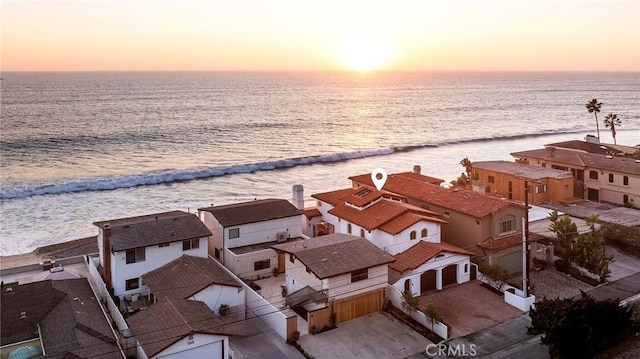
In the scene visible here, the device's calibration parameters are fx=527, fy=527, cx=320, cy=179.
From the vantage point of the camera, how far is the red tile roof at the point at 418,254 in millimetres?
29487

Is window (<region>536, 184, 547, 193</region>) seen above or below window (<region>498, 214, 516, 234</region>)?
above

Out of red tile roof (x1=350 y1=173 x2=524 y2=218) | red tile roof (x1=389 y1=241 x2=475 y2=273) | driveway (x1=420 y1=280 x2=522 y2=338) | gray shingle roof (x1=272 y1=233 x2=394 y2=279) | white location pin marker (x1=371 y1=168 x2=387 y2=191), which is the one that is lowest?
driveway (x1=420 y1=280 x2=522 y2=338)

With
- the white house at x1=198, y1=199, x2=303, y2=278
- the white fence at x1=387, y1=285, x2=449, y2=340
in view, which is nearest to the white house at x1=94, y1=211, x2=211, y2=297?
the white house at x1=198, y1=199, x2=303, y2=278

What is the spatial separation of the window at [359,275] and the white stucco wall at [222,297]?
6070 millimetres

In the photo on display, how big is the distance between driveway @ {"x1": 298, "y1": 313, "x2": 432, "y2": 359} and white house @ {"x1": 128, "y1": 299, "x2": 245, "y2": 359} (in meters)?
4.08

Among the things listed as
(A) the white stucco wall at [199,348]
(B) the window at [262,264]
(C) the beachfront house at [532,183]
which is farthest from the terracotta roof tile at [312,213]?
(A) the white stucco wall at [199,348]

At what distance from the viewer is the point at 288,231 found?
36531 mm

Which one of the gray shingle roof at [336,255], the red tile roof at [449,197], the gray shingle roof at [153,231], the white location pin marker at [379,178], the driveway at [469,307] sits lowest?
the driveway at [469,307]

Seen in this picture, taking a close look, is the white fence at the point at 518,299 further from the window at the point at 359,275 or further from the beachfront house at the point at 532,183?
the beachfront house at the point at 532,183

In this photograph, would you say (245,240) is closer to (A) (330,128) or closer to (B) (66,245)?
(B) (66,245)

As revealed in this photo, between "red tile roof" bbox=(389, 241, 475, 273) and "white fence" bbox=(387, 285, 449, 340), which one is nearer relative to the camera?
"white fence" bbox=(387, 285, 449, 340)

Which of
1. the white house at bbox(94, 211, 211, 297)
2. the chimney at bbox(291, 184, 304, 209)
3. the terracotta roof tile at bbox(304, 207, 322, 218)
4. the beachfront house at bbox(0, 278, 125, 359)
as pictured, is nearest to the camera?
the beachfront house at bbox(0, 278, 125, 359)

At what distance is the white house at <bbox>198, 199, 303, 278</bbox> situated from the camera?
33312 millimetres

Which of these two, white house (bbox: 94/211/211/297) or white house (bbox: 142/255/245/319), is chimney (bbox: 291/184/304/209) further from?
white house (bbox: 142/255/245/319)
